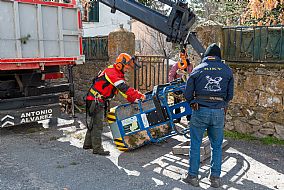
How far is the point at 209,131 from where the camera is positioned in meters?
4.25

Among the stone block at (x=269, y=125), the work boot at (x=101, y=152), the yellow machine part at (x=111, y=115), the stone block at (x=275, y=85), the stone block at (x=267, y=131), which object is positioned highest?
the stone block at (x=275, y=85)

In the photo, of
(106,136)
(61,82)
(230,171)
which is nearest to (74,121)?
(61,82)

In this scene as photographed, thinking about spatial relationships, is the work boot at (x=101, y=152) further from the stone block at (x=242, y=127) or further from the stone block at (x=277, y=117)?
the stone block at (x=277, y=117)

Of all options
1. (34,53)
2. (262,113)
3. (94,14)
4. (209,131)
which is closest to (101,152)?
(209,131)

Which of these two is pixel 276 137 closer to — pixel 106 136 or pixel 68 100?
pixel 106 136

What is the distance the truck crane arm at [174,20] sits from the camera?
5564 millimetres

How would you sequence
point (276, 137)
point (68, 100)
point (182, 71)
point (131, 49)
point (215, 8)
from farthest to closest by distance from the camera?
1. point (215, 8)
2. point (68, 100)
3. point (131, 49)
4. point (182, 71)
5. point (276, 137)

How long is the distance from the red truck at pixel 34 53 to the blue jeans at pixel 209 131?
385 centimetres

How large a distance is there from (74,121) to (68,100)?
1432 millimetres

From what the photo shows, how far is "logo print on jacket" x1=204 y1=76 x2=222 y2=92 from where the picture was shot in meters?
4.01

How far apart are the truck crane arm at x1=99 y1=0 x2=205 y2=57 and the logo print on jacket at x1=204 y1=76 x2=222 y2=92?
1.66m

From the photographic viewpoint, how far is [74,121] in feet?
26.5

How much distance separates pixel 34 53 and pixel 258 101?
466 centimetres

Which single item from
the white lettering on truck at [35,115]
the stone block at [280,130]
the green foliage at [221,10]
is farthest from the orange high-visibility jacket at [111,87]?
the green foliage at [221,10]
